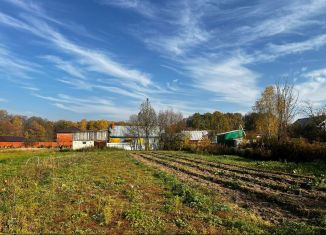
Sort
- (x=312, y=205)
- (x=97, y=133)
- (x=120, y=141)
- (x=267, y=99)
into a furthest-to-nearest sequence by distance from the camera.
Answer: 1. (x=97, y=133)
2. (x=120, y=141)
3. (x=267, y=99)
4. (x=312, y=205)

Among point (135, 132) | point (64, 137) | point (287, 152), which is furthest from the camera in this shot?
point (64, 137)

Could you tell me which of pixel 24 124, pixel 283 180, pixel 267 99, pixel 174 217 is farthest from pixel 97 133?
pixel 174 217

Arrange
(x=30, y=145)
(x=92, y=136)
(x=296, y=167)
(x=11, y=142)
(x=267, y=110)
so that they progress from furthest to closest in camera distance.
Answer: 1. (x=11, y=142)
2. (x=30, y=145)
3. (x=92, y=136)
4. (x=267, y=110)
5. (x=296, y=167)

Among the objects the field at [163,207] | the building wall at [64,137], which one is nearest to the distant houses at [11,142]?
the building wall at [64,137]

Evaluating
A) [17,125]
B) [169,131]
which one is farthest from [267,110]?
[17,125]

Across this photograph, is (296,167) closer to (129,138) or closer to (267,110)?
(267,110)

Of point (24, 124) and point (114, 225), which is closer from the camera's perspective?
point (114, 225)

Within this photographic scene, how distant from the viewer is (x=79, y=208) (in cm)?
969

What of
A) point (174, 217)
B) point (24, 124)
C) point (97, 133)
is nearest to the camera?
point (174, 217)

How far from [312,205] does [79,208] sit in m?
6.43

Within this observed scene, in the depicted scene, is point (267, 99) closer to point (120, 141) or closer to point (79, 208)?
point (120, 141)

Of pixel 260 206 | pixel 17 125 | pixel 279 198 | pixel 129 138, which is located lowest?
pixel 260 206

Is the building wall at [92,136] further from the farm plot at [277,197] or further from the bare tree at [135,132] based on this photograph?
the farm plot at [277,197]

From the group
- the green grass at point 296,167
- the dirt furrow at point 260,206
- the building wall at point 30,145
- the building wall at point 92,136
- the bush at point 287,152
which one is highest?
the building wall at point 92,136
